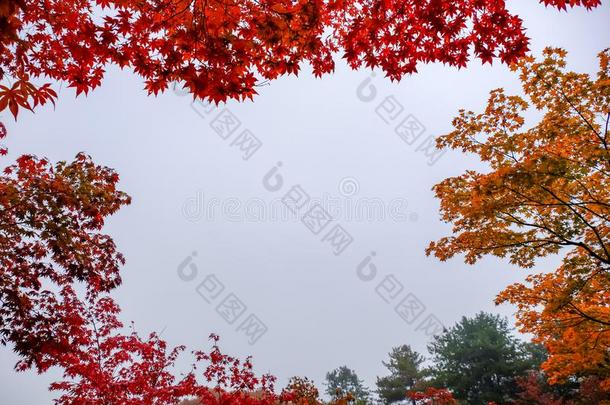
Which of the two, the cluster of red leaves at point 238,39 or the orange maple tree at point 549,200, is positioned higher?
the cluster of red leaves at point 238,39

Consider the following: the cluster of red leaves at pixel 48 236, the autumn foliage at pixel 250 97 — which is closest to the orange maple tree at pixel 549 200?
the autumn foliage at pixel 250 97

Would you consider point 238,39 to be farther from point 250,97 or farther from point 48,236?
point 48,236

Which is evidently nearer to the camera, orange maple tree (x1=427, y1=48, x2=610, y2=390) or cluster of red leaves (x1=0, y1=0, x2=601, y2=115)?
cluster of red leaves (x1=0, y1=0, x2=601, y2=115)

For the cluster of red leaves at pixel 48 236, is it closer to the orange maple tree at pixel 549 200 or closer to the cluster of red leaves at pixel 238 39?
the cluster of red leaves at pixel 238 39

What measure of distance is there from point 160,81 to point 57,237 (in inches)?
170

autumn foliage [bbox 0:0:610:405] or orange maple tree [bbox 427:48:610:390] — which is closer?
autumn foliage [bbox 0:0:610:405]

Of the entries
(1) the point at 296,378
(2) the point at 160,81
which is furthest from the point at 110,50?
(1) the point at 296,378

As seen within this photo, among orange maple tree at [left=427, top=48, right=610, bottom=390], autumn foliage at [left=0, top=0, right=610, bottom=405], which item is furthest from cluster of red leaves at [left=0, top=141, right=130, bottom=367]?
orange maple tree at [left=427, top=48, right=610, bottom=390]

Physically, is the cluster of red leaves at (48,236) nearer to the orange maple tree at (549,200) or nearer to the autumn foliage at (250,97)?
the autumn foliage at (250,97)

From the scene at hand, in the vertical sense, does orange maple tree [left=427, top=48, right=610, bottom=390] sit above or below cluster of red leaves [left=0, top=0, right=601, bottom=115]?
below

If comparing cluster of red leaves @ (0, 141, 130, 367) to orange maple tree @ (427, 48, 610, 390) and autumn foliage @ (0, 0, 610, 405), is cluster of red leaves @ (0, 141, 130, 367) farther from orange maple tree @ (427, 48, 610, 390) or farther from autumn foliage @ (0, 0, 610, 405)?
orange maple tree @ (427, 48, 610, 390)

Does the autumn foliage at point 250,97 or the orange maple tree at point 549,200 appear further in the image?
the orange maple tree at point 549,200

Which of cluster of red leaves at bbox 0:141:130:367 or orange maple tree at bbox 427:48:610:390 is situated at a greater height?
cluster of red leaves at bbox 0:141:130:367

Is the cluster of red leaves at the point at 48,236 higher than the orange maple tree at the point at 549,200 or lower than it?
higher
